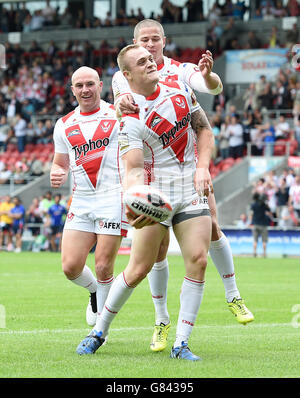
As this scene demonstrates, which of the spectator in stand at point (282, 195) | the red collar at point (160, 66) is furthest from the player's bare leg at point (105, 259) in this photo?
the spectator in stand at point (282, 195)

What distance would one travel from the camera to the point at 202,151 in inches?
293

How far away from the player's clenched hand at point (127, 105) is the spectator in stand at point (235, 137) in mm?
22242

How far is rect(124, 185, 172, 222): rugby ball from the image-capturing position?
257 inches

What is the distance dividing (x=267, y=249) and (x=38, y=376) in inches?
826

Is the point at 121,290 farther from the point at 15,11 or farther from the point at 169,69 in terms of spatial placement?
the point at 15,11

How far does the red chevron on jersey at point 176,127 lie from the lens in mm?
7336

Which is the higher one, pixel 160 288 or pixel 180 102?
pixel 180 102

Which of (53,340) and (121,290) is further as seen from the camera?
(53,340)

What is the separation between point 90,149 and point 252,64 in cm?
2624

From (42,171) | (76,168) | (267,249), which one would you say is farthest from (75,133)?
(42,171)

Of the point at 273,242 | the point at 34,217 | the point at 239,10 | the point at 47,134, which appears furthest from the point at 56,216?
the point at 239,10

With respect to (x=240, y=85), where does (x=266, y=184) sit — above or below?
below

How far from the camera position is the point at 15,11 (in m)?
41.2

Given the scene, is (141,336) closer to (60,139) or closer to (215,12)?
(60,139)
